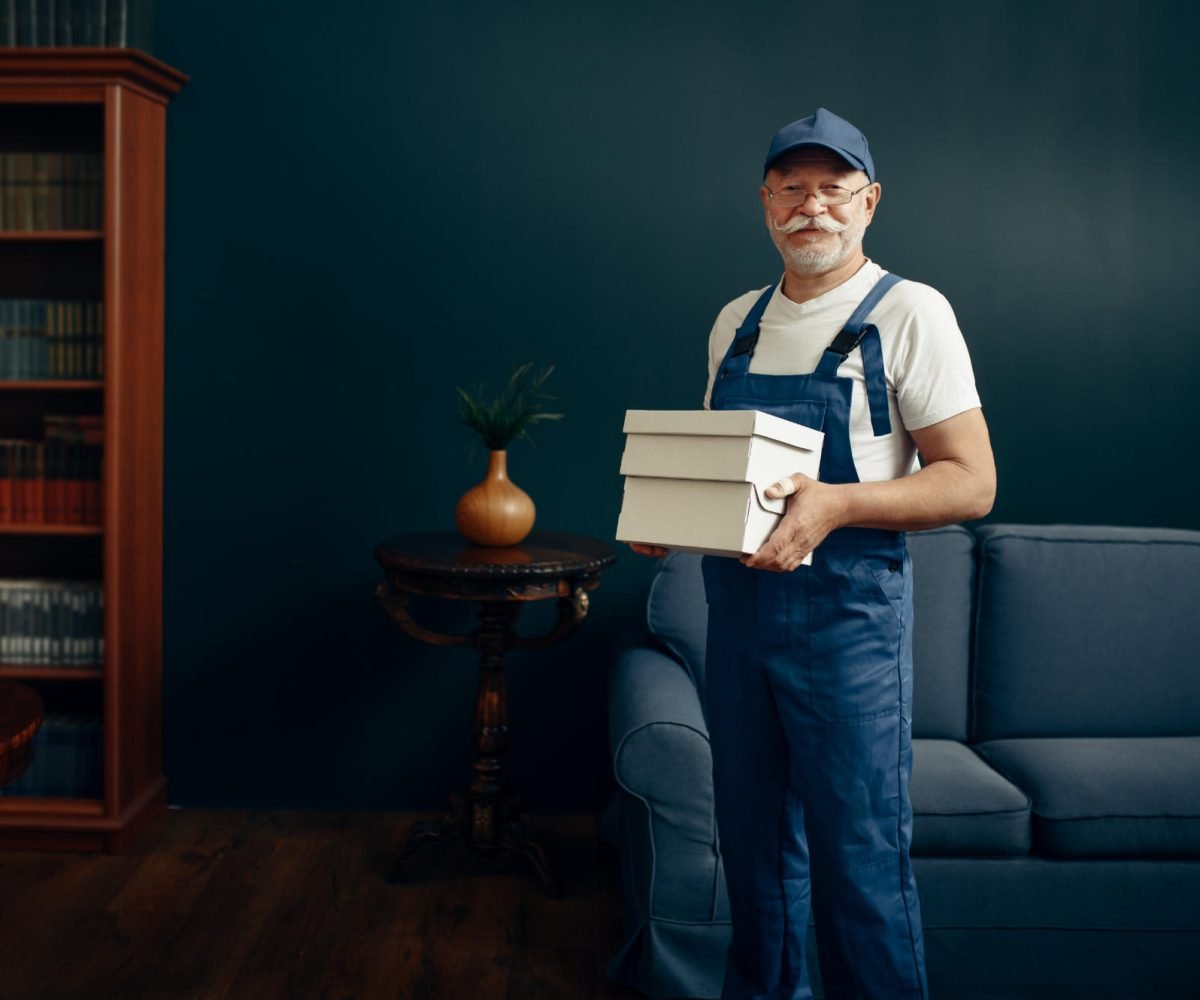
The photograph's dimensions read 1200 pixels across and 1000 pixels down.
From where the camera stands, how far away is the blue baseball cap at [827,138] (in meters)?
1.62

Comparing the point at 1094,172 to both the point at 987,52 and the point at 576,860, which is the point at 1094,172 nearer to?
the point at 987,52

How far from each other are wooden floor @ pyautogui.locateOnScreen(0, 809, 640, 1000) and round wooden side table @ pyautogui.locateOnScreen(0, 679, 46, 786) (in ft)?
3.08

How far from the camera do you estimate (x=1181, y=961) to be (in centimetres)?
216

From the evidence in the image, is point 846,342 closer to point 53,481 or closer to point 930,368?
point 930,368

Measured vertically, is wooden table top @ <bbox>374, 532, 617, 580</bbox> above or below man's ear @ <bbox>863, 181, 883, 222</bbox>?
below

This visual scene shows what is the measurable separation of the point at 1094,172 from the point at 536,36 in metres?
1.57

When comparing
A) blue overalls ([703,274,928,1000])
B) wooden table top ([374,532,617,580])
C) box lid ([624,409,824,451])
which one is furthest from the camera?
wooden table top ([374,532,617,580])

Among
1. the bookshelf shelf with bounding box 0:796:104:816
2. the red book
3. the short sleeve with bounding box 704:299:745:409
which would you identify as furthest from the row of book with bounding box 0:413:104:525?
the short sleeve with bounding box 704:299:745:409

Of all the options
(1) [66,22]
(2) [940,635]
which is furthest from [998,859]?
(1) [66,22]

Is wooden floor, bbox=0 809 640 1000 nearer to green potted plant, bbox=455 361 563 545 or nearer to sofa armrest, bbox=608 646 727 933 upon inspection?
sofa armrest, bbox=608 646 727 933

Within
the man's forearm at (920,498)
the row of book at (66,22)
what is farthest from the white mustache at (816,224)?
the row of book at (66,22)

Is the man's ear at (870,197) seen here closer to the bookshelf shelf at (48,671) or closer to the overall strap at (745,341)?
the overall strap at (745,341)

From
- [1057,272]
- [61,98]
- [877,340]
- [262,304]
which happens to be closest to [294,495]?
[262,304]

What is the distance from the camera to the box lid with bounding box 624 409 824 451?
1507mm
